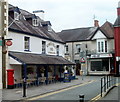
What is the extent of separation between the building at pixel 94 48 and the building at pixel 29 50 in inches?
455

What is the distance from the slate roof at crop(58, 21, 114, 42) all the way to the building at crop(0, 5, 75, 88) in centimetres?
1321

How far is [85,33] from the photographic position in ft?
142

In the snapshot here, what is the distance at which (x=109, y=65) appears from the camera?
125 ft

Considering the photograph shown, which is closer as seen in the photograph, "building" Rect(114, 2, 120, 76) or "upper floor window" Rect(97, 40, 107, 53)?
"building" Rect(114, 2, 120, 76)

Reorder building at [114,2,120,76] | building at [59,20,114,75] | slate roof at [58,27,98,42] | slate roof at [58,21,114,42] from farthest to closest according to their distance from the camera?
slate roof at [58,27,98,42] → slate roof at [58,21,114,42] → building at [59,20,114,75] → building at [114,2,120,76]

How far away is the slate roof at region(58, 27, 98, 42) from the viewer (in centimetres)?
4179

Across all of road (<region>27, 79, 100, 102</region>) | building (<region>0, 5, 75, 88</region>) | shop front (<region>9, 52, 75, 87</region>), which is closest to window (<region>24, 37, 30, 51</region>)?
building (<region>0, 5, 75, 88</region>)

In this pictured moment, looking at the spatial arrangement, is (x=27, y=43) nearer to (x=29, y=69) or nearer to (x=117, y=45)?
(x=29, y=69)

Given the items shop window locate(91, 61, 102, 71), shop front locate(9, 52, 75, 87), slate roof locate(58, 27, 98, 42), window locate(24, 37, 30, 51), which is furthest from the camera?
slate roof locate(58, 27, 98, 42)

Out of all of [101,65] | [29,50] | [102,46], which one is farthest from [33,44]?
[101,65]

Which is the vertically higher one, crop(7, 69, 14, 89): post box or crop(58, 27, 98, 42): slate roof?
crop(58, 27, 98, 42): slate roof

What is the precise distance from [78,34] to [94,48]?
17.8 ft

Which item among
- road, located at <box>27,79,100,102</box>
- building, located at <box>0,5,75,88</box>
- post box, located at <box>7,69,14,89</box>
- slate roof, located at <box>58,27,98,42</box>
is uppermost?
slate roof, located at <box>58,27,98,42</box>

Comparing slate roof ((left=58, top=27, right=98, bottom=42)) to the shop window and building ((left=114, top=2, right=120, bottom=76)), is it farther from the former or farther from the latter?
building ((left=114, top=2, right=120, bottom=76))
